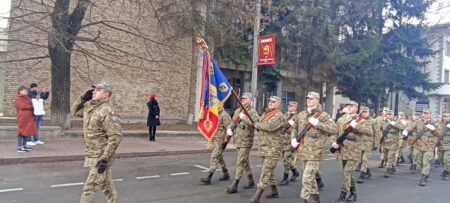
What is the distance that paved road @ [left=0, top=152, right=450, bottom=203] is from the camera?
6609 millimetres

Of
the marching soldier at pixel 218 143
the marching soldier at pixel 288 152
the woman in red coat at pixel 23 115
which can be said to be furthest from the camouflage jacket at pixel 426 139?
the woman in red coat at pixel 23 115

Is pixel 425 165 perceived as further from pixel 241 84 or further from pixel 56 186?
pixel 241 84

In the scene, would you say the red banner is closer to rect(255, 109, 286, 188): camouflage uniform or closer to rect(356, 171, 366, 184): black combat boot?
rect(356, 171, 366, 184): black combat boot

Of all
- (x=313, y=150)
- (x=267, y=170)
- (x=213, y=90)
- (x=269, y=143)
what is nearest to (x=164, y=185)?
(x=213, y=90)

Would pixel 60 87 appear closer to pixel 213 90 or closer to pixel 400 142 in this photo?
pixel 213 90

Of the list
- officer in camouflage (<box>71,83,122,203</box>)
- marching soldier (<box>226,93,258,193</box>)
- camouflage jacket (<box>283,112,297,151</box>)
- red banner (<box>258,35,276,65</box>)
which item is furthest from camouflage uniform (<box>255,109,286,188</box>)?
red banner (<box>258,35,276,65</box>)

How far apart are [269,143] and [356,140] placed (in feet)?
6.36

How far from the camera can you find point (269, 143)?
6.69m

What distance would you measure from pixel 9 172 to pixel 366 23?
23.7m

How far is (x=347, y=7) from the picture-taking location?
23688 mm

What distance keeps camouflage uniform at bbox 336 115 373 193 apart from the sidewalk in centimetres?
646

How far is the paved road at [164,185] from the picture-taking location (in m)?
6.61

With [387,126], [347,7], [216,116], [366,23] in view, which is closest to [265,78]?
[347,7]

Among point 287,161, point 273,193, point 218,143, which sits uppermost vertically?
point 218,143
